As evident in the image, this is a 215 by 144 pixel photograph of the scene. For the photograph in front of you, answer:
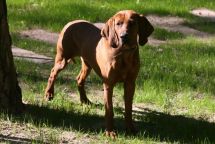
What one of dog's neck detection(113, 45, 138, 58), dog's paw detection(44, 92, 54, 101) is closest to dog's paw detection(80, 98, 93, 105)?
dog's paw detection(44, 92, 54, 101)

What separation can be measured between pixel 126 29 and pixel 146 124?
1.47 m

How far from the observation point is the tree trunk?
21.0ft

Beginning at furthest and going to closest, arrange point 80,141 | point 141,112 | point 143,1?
1. point 143,1
2. point 141,112
3. point 80,141

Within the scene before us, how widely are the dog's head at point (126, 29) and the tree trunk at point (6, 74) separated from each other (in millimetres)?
1170

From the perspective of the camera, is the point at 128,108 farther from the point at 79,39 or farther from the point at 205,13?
the point at 205,13

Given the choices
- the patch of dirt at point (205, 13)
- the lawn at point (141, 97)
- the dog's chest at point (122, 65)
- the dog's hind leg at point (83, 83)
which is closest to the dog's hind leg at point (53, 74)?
the lawn at point (141, 97)

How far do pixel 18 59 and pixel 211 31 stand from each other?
5.53m

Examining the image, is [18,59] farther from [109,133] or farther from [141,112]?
[109,133]

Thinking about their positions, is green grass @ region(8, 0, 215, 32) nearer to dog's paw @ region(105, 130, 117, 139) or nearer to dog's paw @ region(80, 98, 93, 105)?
dog's paw @ region(80, 98, 93, 105)

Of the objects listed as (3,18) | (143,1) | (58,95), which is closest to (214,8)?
(143,1)

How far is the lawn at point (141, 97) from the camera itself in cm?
623

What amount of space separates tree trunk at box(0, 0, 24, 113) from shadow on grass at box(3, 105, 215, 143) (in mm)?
199

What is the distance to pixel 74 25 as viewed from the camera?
24.0ft

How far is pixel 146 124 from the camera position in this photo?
675 centimetres
